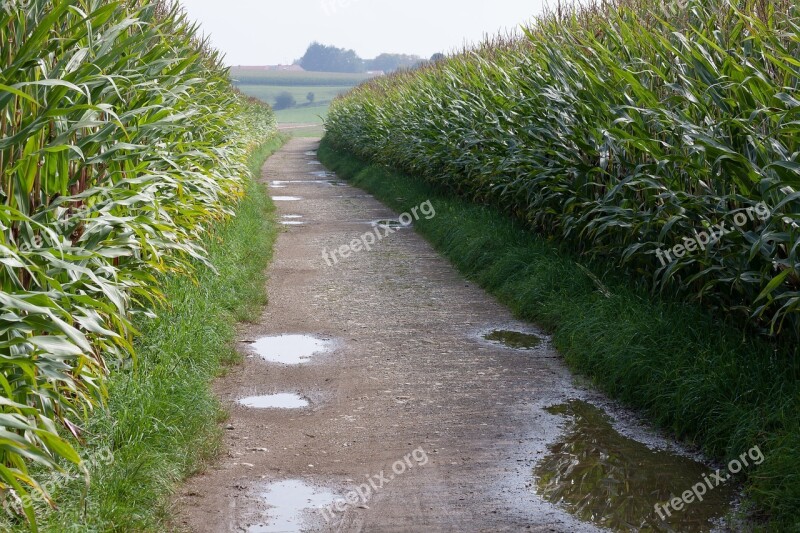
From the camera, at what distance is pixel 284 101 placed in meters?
145

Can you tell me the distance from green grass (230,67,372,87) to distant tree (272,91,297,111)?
1828 centimetres

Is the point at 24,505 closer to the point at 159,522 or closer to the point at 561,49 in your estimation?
the point at 159,522

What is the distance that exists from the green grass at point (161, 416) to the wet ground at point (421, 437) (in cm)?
16

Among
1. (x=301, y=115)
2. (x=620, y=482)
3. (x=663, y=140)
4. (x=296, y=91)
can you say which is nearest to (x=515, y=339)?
(x=663, y=140)

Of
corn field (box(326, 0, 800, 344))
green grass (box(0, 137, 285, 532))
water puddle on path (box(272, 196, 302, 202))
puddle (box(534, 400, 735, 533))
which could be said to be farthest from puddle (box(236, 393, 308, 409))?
water puddle on path (box(272, 196, 302, 202))

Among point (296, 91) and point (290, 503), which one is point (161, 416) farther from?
point (296, 91)

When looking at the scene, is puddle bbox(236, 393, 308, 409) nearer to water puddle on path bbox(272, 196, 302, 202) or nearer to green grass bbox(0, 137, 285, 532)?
green grass bbox(0, 137, 285, 532)

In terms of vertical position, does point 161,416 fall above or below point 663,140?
below

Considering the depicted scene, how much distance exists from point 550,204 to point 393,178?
10.5 m

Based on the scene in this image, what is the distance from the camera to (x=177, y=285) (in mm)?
7836

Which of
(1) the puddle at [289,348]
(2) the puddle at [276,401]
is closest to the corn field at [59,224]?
(2) the puddle at [276,401]

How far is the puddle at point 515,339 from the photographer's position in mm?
7465

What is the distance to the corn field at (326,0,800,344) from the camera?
4980mm

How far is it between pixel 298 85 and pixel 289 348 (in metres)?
167
